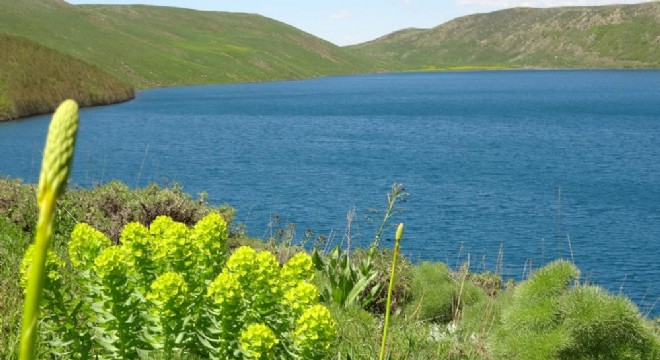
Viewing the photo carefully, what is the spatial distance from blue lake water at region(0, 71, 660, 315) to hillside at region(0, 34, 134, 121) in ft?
11.8

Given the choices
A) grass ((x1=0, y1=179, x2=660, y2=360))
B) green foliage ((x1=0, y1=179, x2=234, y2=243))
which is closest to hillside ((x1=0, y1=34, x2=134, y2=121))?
green foliage ((x1=0, y1=179, x2=234, y2=243))

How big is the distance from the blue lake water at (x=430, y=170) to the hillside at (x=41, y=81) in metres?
3.58

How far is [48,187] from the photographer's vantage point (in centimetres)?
Answer: 71

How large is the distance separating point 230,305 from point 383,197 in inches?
1332

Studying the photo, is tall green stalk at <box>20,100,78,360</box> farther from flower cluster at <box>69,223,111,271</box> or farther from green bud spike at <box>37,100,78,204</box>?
flower cluster at <box>69,223,111,271</box>

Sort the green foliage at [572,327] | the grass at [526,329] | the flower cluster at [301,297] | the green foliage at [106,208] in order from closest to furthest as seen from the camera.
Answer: the flower cluster at [301,297]
the grass at [526,329]
the green foliage at [572,327]
the green foliage at [106,208]

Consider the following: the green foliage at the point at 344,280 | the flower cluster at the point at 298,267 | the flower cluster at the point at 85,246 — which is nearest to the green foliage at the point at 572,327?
the green foliage at the point at 344,280

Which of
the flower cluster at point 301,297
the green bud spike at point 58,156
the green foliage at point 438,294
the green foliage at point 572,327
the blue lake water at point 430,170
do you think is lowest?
the blue lake water at point 430,170

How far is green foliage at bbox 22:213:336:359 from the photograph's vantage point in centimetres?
403

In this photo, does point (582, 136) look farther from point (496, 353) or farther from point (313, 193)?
point (496, 353)

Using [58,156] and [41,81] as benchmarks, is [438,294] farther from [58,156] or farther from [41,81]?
[41,81]

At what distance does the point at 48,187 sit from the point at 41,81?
86.2 meters

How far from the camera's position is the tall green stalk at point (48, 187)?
28.0 inches

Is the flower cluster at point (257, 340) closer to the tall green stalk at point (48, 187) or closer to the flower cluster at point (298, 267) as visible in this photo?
the flower cluster at point (298, 267)
